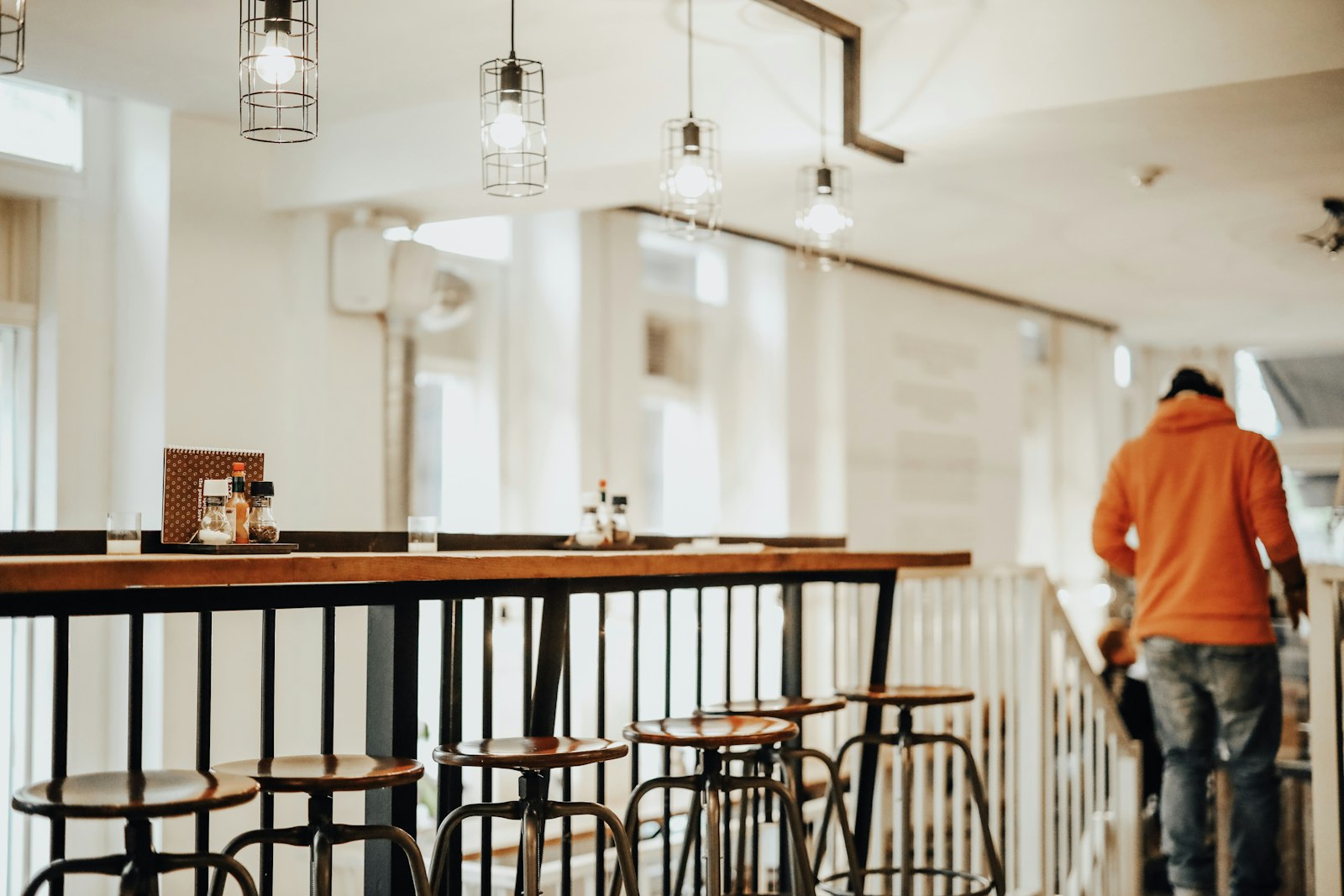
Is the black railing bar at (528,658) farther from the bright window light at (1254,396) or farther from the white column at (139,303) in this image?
the bright window light at (1254,396)

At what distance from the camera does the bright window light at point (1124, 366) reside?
10.7 metres

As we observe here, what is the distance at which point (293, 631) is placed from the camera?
5141 millimetres

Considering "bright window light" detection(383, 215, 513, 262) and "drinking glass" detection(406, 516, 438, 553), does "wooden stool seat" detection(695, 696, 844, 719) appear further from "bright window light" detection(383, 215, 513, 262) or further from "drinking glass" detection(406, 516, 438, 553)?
"bright window light" detection(383, 215, 513, 262)

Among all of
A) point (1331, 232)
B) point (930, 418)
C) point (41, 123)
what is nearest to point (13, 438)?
point (41, 123)

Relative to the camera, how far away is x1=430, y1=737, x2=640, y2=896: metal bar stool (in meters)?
2.46

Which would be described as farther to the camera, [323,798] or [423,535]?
[423,535]

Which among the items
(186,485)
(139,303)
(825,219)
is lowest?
(186,485)

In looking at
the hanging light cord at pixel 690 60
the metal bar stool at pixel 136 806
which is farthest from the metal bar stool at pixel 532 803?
the hanging light cord at pixel 690 60

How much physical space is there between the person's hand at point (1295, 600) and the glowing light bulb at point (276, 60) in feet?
9.81

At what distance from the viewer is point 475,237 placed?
238 inches

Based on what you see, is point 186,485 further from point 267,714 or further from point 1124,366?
point 1124,366

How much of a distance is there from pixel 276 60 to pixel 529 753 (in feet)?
4.69

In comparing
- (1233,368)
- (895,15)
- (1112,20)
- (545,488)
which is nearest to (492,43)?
(895,15)

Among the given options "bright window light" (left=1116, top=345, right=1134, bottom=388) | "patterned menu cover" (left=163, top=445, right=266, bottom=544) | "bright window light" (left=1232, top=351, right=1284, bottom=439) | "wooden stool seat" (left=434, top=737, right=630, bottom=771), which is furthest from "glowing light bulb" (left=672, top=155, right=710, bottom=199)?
"bright window light" (left=1232, top=351, right=1284, bottom=439)
